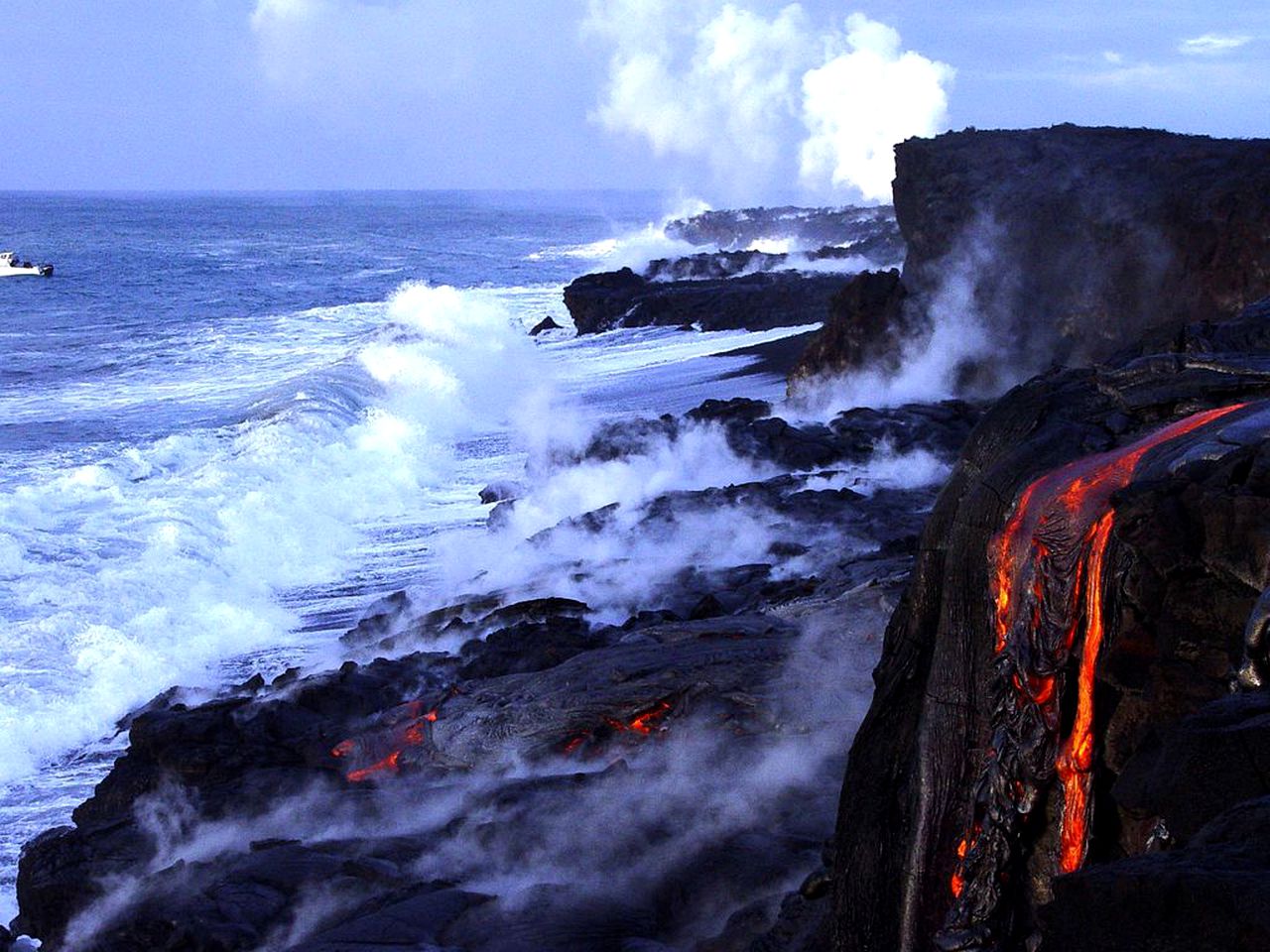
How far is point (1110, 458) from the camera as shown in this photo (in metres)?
4.91

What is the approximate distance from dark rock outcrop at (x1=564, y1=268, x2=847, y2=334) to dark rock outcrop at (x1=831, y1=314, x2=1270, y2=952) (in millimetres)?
29679

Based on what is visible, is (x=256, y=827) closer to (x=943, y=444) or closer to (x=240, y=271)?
(x=943, y=444)

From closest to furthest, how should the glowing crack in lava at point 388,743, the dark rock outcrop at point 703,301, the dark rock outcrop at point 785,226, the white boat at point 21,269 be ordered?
1. the glowing crack in lava at point 388,743
2. the dark rock outcrop at point 703,301
3. the white boat at point 21,269
4. the dark rock outcrop at point 785,226

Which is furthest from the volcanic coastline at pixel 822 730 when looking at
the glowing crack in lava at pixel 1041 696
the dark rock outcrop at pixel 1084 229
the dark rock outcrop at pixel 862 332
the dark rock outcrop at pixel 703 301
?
the dark rock outcrop at pixel 703 301

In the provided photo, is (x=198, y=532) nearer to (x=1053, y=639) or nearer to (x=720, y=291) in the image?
(x=1053, y=639)

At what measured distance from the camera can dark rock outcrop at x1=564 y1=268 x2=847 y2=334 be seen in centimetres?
3712

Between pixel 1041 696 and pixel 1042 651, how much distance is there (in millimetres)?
136

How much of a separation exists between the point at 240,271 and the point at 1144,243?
55.0 metres

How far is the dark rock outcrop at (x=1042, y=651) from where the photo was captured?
433cm

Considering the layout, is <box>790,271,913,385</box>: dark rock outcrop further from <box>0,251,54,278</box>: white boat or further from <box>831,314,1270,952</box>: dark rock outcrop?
<box>0,251,54,278</box>: white boat

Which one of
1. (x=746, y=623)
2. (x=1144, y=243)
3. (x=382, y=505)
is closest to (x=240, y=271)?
(x=382, y=505)

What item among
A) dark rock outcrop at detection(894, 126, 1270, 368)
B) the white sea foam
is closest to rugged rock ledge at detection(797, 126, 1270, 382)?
dark rock outcrop at detection(894, 126, 1270, 368)

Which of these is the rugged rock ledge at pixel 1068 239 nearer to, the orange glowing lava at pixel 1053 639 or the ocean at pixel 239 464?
the ocean at pixel 239 464

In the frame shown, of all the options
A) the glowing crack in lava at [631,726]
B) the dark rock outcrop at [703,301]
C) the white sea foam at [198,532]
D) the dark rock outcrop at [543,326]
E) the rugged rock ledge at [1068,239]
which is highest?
the rugged rock ledge at [1068,239]
